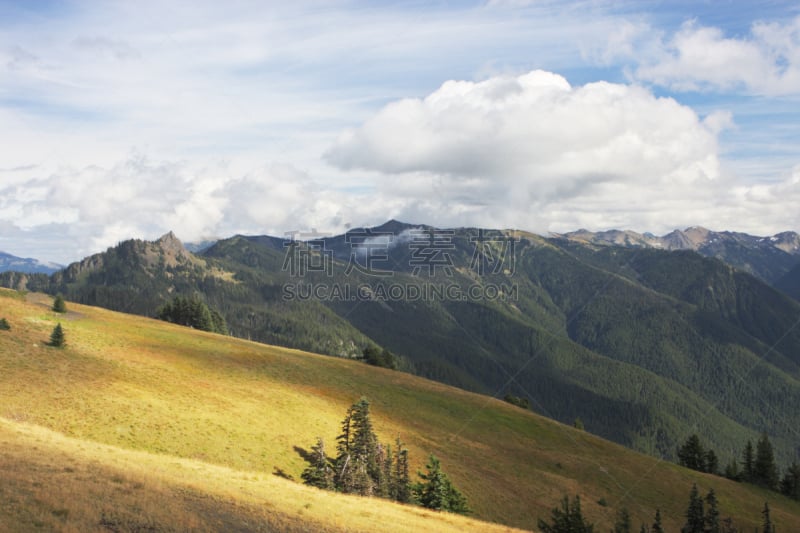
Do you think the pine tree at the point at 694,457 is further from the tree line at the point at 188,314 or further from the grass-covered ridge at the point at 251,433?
the tree line at the point at 188,314

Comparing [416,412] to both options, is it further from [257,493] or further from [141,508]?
→ [141,508]

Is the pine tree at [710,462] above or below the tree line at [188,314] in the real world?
below

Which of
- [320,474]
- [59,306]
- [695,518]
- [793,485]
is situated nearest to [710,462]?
[793,485]

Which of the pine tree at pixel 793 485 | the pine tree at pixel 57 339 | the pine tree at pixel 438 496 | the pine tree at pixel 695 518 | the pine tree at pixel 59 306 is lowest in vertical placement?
the pine tree at pixel 793 485

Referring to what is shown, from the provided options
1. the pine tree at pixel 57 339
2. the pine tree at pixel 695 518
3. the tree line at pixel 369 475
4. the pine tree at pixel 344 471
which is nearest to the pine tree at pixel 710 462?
the pine tree at pixel 695 518

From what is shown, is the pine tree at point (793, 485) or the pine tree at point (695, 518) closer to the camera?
the pine tree at point (695, 518)

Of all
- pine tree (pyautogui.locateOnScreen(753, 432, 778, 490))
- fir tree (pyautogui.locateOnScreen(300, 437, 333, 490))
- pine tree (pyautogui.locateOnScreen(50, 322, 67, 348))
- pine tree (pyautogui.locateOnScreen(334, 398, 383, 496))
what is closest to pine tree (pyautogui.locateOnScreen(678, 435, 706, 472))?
pine tree (pyautogui.locateOnScreen(753, 432, 778, 490))

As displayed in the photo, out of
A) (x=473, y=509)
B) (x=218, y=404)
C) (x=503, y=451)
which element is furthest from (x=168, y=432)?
(x=503, y=451)

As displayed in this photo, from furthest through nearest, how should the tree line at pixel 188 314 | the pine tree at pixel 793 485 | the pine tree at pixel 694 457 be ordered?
the tree line at pixel 188 314 < the pine tree at pixel 694 457 < the pine tree at pixel 793 485

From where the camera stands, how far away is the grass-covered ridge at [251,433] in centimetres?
2728

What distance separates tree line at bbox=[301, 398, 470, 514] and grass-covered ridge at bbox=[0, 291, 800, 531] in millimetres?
2966

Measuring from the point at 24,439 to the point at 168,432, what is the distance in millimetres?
12860

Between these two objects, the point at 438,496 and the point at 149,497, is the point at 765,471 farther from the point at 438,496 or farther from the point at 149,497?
the point at 149,497

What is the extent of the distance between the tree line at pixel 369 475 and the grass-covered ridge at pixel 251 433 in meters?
2.97
